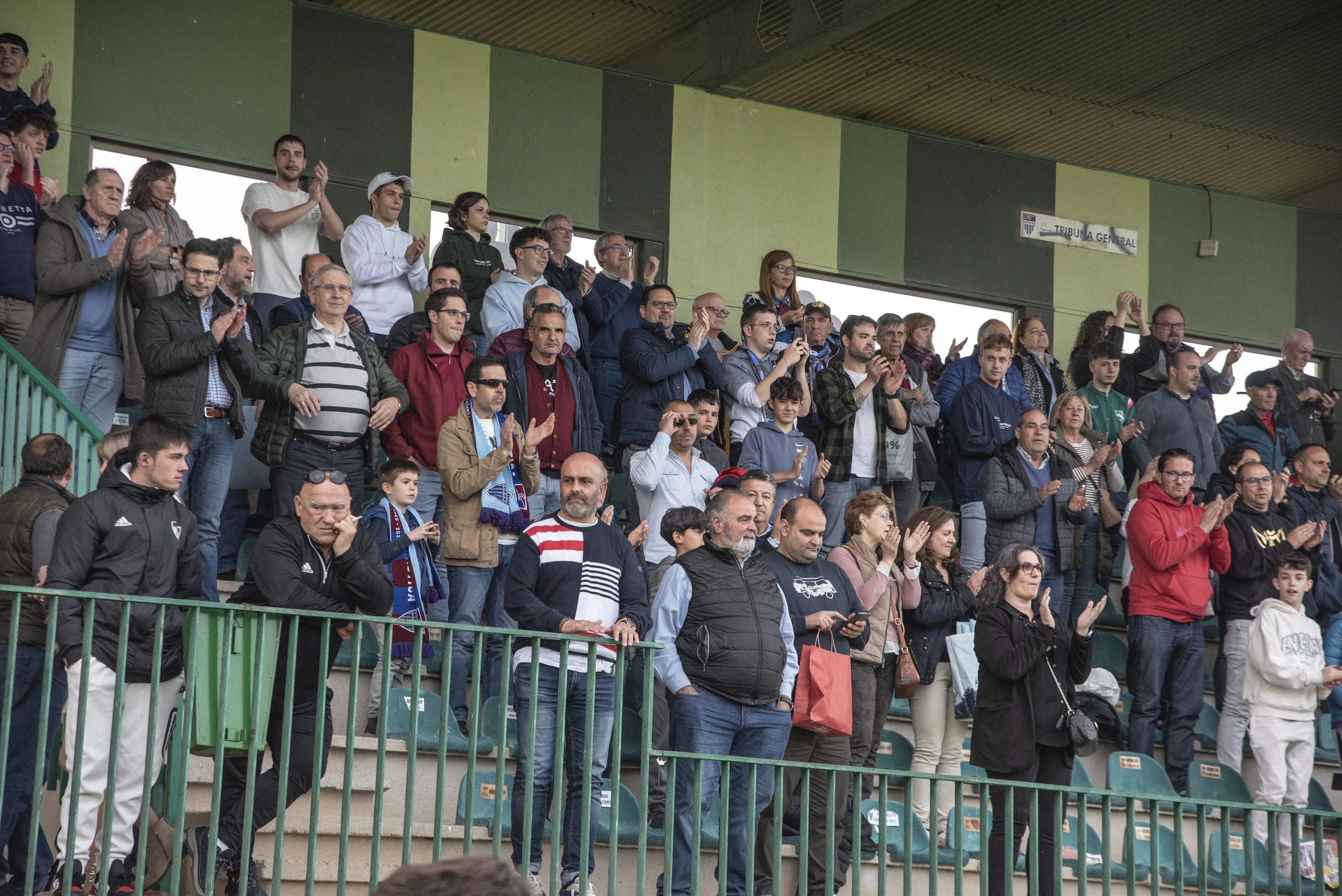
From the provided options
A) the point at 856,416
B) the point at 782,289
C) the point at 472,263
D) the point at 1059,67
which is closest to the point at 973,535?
the point at 856,416

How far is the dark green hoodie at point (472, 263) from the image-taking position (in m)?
9.41

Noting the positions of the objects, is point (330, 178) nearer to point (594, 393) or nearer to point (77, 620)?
point (594, 393)

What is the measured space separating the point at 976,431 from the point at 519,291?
9.64 ft

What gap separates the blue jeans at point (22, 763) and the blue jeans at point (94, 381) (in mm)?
2248

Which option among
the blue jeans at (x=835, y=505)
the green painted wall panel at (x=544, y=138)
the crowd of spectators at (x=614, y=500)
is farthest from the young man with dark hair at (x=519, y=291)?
the green painted wall panel at (x=544, y=138)

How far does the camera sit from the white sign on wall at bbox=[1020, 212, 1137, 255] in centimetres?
1291

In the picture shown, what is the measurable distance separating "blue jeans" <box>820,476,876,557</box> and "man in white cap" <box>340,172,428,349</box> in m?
2.71

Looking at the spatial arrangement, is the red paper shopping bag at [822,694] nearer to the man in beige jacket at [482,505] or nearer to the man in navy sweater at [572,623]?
the man in navy sweater at [572,623]

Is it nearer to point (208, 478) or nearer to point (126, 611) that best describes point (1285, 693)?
point (208, 478)

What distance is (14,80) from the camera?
9.04 meters

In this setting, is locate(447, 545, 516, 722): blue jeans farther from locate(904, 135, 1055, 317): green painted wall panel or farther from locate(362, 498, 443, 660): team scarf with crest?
locate(904, 135, 1055, 317): green painted wall panel

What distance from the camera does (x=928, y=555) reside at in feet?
25.2

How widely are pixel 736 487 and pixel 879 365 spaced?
176 centimetres

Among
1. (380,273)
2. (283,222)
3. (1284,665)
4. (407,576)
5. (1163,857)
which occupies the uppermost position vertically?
(283,222)
